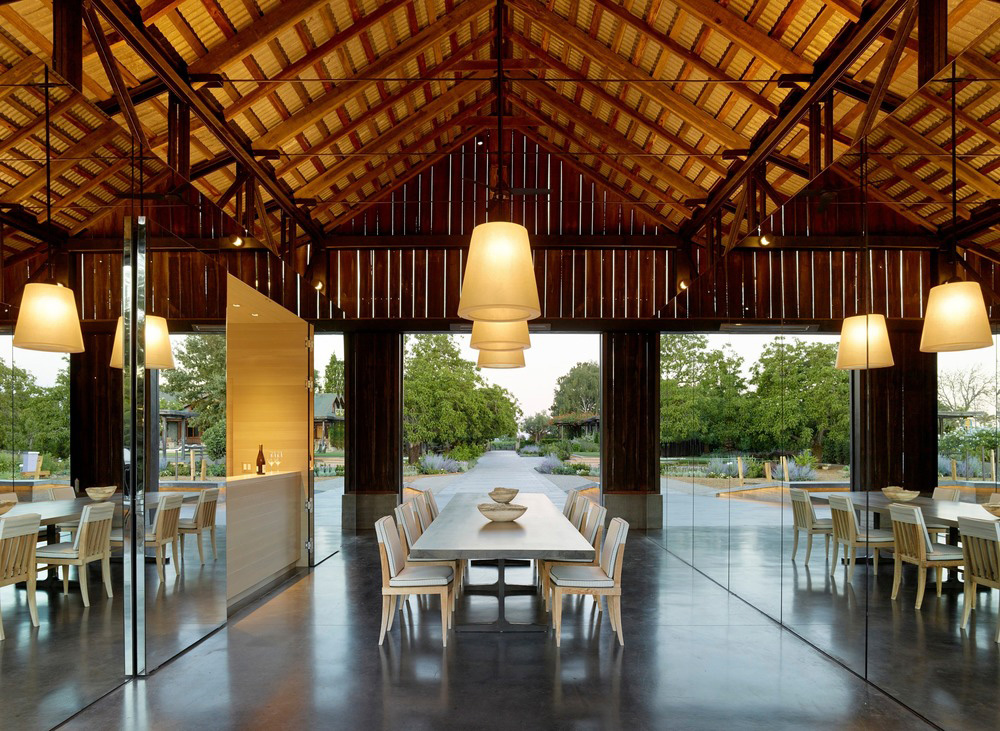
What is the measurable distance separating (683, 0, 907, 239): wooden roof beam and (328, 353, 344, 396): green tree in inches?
228

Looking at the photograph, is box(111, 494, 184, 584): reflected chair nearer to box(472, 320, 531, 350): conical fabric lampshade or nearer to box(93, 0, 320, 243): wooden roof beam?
box(472, 320, 531, 350): conical fabric lampshade

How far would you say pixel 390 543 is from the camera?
5.42 metres

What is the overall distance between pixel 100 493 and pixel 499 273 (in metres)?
2.66

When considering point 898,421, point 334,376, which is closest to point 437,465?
point 334,376

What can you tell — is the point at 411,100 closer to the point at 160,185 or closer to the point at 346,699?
the point at 160,185

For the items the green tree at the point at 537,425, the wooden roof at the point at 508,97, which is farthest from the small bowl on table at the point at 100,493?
the green tree at the point at 537,425

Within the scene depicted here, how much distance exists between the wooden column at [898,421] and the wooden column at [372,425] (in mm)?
8194

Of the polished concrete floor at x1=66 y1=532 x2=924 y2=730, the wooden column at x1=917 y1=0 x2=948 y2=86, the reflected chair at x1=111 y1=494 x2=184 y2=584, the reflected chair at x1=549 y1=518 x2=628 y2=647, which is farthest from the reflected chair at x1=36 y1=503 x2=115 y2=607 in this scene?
the wooden column at x1=917 y1=0 x2=948 y2=86

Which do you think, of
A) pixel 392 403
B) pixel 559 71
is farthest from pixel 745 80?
pixel 392 403

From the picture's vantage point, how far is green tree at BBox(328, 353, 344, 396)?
10531mm

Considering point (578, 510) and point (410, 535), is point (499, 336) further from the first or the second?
point (578, 510)

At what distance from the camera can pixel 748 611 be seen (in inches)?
259

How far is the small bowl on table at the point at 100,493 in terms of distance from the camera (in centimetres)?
412

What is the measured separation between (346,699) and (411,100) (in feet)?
26.7
